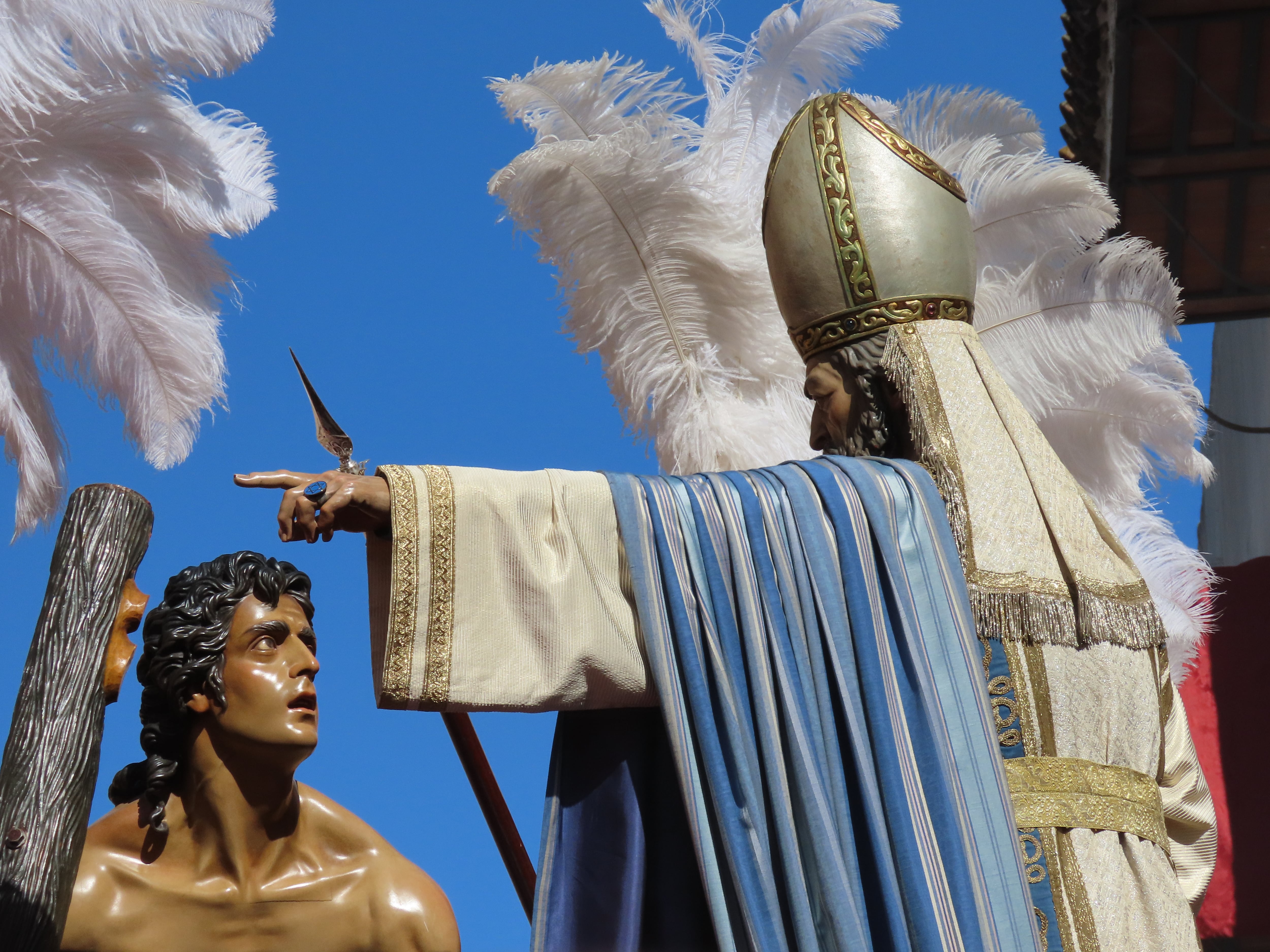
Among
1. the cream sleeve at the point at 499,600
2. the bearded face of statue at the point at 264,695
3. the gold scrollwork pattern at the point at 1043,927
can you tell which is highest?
the cream sleeve at the point at 499,600

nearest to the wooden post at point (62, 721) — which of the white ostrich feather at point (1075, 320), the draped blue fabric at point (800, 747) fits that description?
the draped blue fabric at point (800, 747)

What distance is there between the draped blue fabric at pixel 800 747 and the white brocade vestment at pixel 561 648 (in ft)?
0.22

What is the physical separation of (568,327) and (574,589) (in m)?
2.78

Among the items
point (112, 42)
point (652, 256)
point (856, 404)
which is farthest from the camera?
point (652, 256)

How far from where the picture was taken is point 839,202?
3.54m


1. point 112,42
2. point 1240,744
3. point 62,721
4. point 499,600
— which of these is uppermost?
point 112,42

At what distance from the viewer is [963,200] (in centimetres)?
362

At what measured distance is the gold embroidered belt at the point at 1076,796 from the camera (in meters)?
2.92

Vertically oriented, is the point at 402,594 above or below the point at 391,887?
above

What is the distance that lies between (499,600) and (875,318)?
1.07 meters

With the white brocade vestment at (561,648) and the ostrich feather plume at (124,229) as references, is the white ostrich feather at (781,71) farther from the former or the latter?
the white brocade vestment at (561,648)

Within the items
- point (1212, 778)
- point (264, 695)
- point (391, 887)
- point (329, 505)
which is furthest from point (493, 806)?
point (1212, 778)

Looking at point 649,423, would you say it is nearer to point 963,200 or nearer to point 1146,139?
point 963,200

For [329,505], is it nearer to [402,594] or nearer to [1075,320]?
[402,594]
